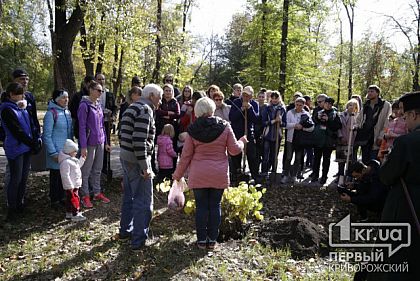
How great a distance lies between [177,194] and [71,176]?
1.77 m

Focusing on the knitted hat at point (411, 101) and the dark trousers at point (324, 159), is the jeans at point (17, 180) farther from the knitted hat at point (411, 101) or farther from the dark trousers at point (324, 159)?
the dark trousers at point (324, 159)

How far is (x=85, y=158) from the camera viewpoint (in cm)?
635

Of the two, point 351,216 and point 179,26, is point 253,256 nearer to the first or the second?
point 351,216

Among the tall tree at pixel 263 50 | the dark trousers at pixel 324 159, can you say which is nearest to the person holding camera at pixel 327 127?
the dark trousers at pixel 324 159

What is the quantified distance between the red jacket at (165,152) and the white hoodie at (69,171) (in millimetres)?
1933

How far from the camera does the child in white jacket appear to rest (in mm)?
5859

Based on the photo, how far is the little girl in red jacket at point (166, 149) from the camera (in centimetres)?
764

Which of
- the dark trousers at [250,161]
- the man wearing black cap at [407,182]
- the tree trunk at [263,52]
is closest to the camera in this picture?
the man wearing black cap at [407,182]

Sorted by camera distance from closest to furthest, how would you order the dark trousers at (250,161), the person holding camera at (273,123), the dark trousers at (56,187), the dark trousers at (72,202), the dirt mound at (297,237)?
the dirt mound at (297,237) → the dark trousers at (72,202) → the dark trousers at (56,187) → the dark trousers at (250,161) → the person holding camera at (273,123)

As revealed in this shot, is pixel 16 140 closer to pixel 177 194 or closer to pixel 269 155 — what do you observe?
pixel 177 194

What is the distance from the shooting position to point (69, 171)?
591 centimetres

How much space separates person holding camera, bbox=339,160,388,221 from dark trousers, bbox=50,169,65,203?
16.0 ft

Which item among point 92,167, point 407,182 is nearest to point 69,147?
point 92,167

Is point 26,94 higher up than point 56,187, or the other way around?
point 26,94
